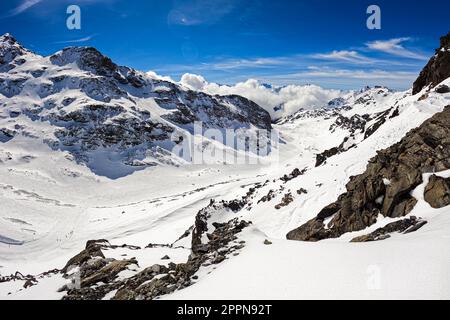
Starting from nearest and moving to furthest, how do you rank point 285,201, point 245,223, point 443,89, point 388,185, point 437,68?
point 388,185, point 245,223, point 285,201, point 443,89, point 437,68

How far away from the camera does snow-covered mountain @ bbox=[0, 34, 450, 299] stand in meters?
10.9

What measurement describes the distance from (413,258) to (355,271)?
6.04 ft

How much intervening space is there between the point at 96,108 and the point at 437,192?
140635mm

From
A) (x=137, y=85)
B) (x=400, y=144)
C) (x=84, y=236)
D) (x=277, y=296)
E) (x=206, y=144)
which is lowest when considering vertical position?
(x=84, y=236)

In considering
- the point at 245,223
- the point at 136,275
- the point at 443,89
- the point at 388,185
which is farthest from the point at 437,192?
the point at 443,89

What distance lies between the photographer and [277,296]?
32.1ft

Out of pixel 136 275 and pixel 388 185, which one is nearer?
pixel 136 275

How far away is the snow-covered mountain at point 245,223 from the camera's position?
10906 mm

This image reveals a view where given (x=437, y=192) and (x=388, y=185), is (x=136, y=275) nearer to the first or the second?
(x=388, y=185)

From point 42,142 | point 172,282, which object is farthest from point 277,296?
point 42,142

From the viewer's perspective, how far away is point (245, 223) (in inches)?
885

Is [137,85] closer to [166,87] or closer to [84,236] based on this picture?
[166,87]

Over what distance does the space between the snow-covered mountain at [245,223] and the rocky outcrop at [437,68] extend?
1.25ft

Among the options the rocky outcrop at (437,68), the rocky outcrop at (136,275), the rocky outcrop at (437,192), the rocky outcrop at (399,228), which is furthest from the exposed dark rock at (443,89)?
the rocky outcrop at (136,275)
